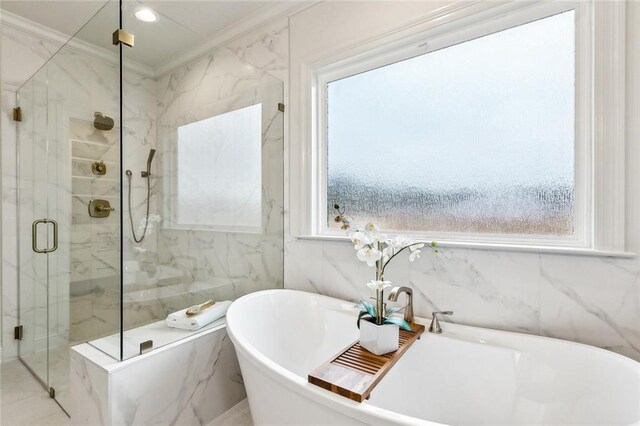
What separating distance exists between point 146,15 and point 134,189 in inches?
33.3

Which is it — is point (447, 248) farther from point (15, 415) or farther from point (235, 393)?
point (15, 415)

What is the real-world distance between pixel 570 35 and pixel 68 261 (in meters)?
2.91

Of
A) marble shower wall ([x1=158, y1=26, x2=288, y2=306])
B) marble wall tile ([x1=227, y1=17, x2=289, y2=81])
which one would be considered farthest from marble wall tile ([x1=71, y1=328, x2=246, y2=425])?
marble wall tile ([x1=227, y1=17, x2=289, y2=81])

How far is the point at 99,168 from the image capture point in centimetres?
148

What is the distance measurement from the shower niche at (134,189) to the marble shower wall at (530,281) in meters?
0.65

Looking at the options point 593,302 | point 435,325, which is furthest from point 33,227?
point 593,302

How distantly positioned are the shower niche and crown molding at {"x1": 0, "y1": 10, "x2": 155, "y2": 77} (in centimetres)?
1

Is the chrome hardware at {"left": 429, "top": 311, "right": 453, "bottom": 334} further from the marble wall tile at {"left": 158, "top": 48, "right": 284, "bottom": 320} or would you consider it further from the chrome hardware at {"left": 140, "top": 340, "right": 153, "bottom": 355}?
the chrome hardware at {"left": 140, "top": 340, "right": 153, "bottom": 355}

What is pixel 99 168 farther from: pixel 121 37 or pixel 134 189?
pixel 121 37

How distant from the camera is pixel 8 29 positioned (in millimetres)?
2225

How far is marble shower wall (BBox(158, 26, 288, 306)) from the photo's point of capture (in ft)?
5.36

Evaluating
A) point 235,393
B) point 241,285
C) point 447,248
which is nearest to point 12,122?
point 241,285

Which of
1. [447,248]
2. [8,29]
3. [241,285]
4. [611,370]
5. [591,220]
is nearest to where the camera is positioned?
[611,370]

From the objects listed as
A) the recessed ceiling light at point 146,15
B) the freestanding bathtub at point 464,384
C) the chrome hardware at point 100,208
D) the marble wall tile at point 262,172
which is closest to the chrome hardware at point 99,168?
the chrome hardware at point 100,208
